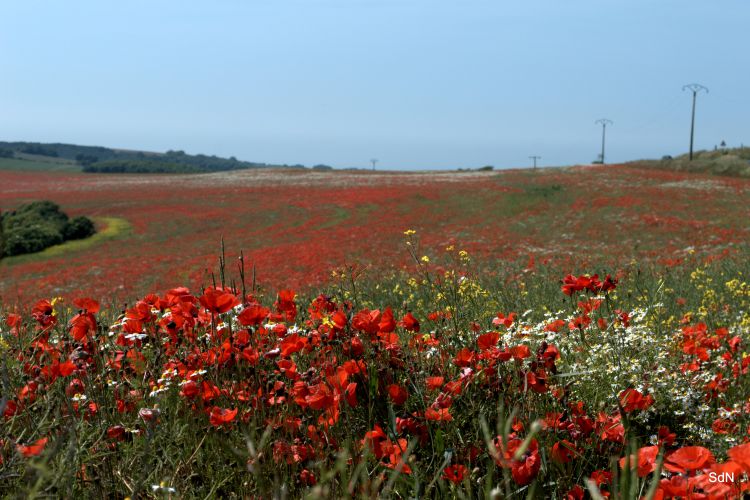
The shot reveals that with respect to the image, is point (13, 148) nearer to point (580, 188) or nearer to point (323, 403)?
point (580, 188)

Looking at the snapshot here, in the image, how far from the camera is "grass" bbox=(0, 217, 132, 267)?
1121 inches

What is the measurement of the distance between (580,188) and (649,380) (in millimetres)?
35289

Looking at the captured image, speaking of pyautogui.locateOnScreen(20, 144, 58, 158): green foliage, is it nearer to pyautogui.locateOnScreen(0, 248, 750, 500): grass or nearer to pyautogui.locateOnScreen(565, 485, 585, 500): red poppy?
pyautogui.locateOnScreen(0, 248, 750, 500): grass

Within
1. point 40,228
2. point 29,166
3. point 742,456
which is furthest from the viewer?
point 29,166

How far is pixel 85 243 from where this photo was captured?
102 feet

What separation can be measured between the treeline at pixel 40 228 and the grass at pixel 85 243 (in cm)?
57

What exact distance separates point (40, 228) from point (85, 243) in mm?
2604

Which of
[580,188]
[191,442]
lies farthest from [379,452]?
[580,188]

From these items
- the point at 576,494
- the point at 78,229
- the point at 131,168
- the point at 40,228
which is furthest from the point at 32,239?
the point at 131,168

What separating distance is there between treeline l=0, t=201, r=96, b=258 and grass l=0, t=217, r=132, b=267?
57 cm

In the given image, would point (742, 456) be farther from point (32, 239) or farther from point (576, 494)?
point (32, 239)

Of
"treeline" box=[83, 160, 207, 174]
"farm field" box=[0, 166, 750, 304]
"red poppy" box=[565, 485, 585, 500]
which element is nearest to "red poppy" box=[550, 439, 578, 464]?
"red poppy" box=[565, 485, 585, 500]

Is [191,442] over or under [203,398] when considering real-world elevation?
under

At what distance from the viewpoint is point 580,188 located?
36.1 metres
